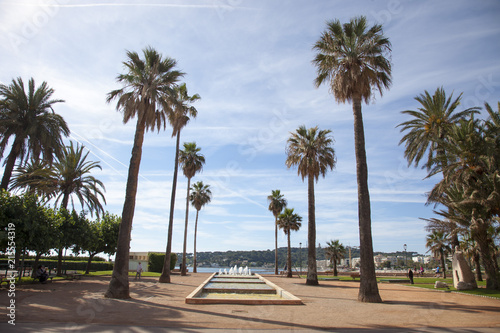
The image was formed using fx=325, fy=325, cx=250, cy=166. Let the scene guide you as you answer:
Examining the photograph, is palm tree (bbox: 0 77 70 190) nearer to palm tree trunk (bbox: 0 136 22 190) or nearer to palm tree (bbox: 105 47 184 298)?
palm tree trunk (bbox: 0 136 22 190)

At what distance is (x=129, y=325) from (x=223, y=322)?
2640 millimetres

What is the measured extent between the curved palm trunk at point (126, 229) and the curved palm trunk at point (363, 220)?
438 inches

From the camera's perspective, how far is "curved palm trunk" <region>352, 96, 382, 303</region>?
50.0 feet

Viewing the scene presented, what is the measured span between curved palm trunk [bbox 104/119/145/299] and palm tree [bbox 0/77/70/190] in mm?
14540

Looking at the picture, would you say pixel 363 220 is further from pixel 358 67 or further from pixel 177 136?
pixel 177 136

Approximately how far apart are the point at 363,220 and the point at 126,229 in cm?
1167

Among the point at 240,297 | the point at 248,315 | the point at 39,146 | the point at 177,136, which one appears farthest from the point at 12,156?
the point at 248,315

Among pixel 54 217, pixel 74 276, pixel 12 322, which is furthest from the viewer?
pixel 74 276

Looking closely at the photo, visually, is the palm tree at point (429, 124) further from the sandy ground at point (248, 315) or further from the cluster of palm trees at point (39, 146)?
the cluster of palm trees at point (39, 146)

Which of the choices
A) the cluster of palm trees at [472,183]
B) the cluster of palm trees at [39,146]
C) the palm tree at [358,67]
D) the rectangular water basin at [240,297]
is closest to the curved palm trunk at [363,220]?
the palm tree at [358,67]

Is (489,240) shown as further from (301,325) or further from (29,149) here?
(29,149)

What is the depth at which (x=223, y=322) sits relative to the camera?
381 inches

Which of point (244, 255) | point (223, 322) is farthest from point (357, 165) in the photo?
point (244, 255)

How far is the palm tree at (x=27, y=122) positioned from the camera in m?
26.1
